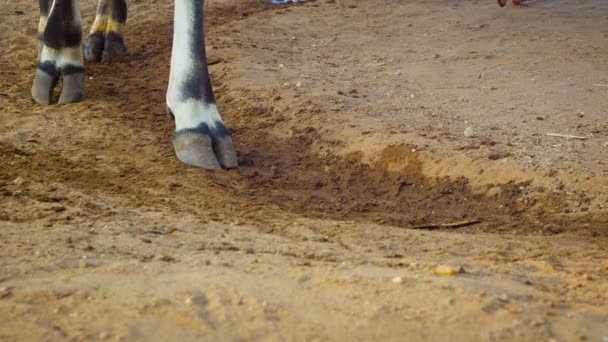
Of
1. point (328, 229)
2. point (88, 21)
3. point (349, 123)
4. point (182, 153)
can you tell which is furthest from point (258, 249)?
point (88, 21)

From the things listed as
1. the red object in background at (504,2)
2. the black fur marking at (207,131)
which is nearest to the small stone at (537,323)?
the black fur marking at (207,131)

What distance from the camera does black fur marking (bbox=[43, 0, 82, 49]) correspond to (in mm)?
Answer: 5508

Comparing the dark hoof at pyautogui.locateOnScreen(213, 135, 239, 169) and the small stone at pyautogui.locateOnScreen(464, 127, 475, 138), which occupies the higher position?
the dark hoof at pyautogui.locateOnScreen(213, 135, 239, 169)

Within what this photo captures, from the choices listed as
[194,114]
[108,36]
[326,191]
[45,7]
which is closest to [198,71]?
[194,114]

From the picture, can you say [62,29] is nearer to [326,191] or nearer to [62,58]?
[62,58]

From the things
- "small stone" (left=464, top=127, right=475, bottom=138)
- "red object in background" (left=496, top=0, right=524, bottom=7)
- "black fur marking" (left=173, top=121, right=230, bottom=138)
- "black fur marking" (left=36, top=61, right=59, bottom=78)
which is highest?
"black fur marking" (left=36, top=61, right=59, bottom=78)

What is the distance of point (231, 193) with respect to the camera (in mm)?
4062

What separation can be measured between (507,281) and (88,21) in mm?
5813

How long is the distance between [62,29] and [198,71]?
1.23 meters

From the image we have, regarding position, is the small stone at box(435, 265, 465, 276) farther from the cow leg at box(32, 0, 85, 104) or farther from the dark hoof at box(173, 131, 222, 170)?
the cow leg at box(32, 0, 85, 104)

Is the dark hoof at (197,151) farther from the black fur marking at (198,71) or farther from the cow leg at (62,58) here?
the cow leg at (62,58)

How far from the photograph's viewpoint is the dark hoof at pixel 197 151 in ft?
14.4

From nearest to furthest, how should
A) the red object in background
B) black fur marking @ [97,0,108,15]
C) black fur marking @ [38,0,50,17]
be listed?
black fur marking @ [38,0,50,17] < black fur marking @ [97,0,108,15] < the red object in background

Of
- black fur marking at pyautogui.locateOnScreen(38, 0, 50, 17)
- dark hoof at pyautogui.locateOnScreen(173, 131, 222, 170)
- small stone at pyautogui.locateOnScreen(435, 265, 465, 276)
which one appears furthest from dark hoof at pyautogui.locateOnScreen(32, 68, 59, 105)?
small stone at pyautogui.locateOnScreen(435, 265, 465, 276)
